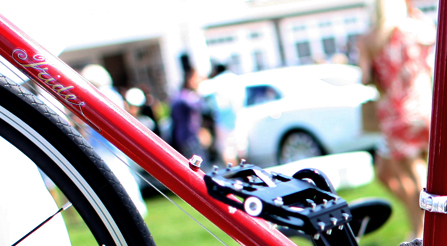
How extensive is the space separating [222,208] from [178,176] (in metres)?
0.12

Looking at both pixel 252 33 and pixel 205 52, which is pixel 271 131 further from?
pixel 252 33

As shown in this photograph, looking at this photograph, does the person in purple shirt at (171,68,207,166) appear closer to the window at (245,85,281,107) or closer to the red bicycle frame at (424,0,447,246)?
the window at (245,85,281,107)

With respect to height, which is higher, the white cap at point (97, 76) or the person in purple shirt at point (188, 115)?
the white cap at point (97, 76)

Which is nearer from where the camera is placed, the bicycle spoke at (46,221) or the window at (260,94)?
the bicycle spoke at (46,221)

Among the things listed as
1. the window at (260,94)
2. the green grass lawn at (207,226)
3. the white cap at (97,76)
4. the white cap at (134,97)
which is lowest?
the green grass lawn at (207,226)

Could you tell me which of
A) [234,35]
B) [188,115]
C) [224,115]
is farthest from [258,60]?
[224,115]

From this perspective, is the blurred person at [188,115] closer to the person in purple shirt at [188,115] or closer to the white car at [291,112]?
the person in purple shirt at [188,115]

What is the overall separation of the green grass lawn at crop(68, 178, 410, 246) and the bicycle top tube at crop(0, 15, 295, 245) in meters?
2.26

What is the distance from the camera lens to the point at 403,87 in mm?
3135

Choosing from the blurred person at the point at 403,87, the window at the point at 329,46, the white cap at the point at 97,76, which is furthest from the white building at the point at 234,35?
the blurred person at the point at 403,87

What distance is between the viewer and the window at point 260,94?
7.70 meters

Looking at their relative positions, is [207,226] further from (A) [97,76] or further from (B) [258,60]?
(B) [258,60]

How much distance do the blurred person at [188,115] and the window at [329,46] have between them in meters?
13.4

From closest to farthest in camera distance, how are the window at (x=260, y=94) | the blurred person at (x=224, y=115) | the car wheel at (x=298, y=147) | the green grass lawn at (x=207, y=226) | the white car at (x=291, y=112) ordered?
the green grass lawn at (x=207, y=226)
the blurred person at (x=224, y=115)
the white car at (x=291, y=112)
the car wheel at (x=298, y=147)
the window at (x=260, y=94)
